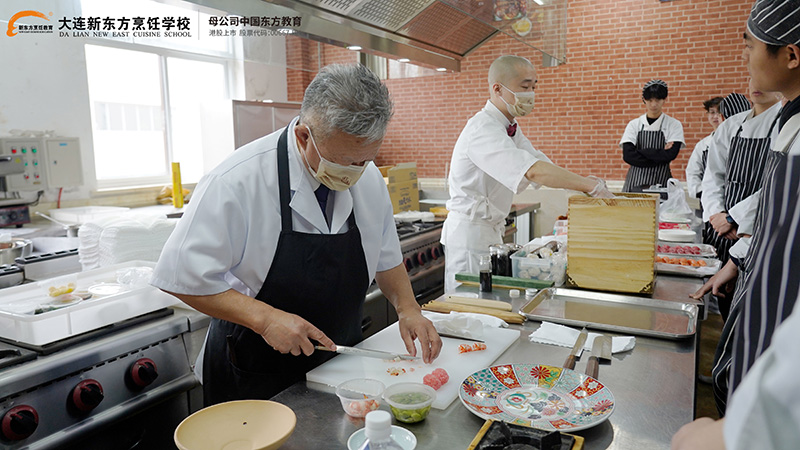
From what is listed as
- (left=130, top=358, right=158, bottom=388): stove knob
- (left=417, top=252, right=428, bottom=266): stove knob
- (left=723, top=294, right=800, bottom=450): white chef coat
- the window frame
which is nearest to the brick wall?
the window frame

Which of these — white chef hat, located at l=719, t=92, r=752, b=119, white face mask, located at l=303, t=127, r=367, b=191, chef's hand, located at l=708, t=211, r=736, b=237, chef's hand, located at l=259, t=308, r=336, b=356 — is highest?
white chef hat, located at l=719, t=92, r=752, b=119

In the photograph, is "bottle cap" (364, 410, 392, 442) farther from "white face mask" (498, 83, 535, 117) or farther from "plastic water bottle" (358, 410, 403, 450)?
"white face mask" (498, 83, 535, 117)

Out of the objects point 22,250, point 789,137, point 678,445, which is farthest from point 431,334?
point 22,250

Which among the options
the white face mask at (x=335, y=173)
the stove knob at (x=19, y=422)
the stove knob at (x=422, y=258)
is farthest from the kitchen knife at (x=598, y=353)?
the stove knob at (x=422, y=258)

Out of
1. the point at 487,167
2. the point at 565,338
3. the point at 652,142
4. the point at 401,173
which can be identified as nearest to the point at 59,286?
the point at 565,338

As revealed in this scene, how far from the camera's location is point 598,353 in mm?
1522

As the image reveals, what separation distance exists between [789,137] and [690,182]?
14.4ft

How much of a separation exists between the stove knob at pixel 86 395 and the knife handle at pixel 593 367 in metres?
1.42

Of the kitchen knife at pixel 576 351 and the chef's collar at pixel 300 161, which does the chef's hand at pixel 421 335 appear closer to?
the kitchen knife at pixel 576 351

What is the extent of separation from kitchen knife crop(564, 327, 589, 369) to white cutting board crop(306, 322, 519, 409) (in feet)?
0.64

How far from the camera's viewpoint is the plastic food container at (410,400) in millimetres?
1195

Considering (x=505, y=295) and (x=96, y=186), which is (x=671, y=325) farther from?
(x=96, y=186)

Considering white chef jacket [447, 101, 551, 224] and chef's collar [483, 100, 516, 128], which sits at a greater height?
chef's collar [483, 100, 516, 128]

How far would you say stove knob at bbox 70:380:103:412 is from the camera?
62.8 inches
